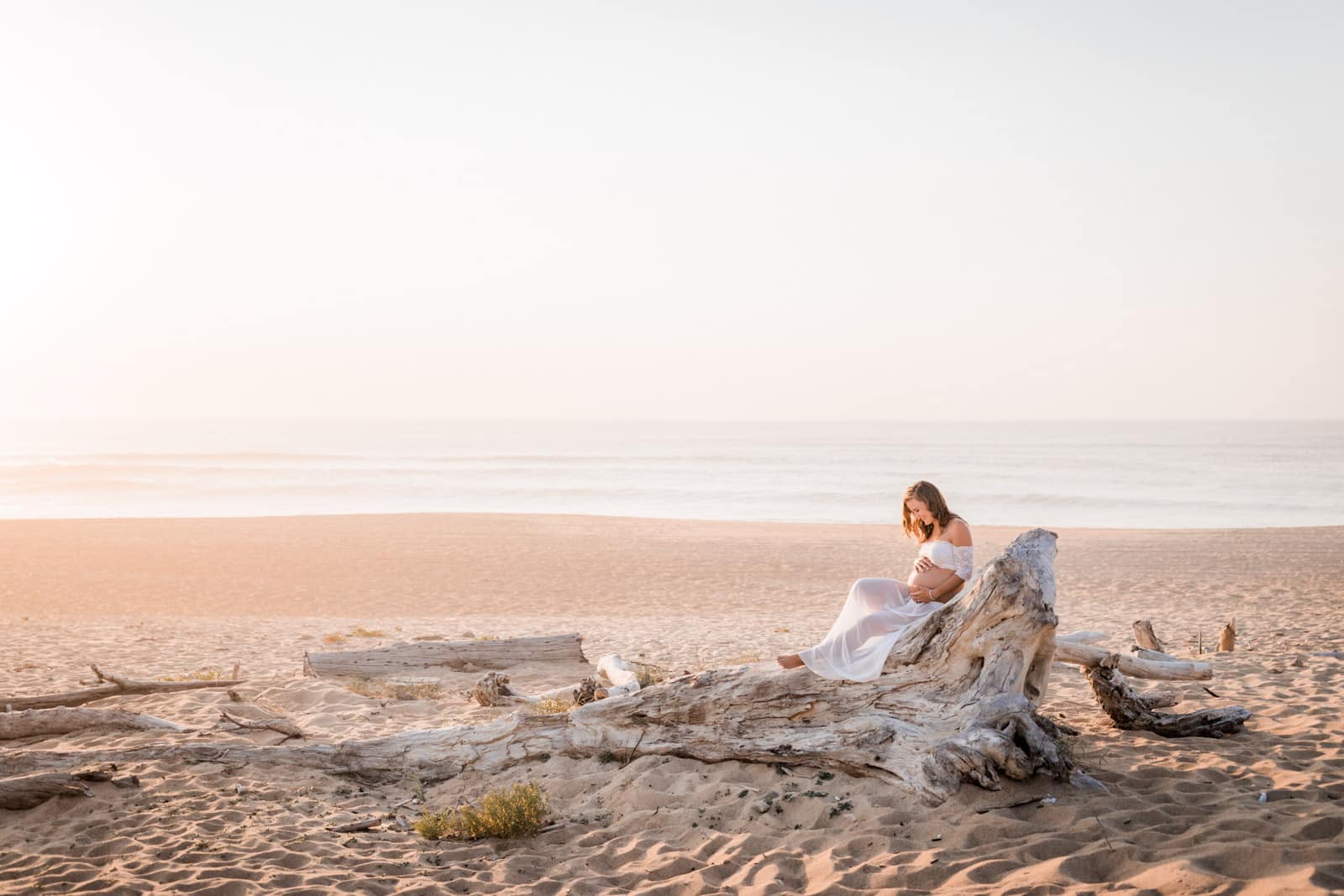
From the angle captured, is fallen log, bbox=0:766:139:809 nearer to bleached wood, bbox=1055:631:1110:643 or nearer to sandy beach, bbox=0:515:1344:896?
sandy beach, bbox=0:515:1344:896

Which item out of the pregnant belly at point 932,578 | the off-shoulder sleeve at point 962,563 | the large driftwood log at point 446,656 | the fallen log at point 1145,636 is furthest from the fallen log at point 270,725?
the fallen log at point 1145,636

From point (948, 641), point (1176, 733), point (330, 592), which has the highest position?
point (948, 641)

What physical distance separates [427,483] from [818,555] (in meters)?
36.0

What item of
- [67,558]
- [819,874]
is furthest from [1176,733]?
[67,558]

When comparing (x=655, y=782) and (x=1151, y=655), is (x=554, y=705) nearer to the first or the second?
(x=655, y=782)

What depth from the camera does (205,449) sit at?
86188mm

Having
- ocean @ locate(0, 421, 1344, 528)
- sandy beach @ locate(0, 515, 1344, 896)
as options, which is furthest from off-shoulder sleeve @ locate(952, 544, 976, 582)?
ocean @ locate(0, 421, 1344, 528)

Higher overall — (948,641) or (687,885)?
(948,641)

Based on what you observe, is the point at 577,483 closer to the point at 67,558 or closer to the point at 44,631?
the point at 67,558

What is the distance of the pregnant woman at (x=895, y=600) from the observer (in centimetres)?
654

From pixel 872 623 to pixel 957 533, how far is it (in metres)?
0.97

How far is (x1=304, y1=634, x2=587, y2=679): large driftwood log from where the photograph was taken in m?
11.1

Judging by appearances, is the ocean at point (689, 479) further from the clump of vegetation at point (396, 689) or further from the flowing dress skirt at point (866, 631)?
the flowing dress skirt at point (866, 631)

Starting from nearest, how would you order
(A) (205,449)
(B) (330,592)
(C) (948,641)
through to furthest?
(C) (948,641) < (B) (330,592) < (A) (205,449)
